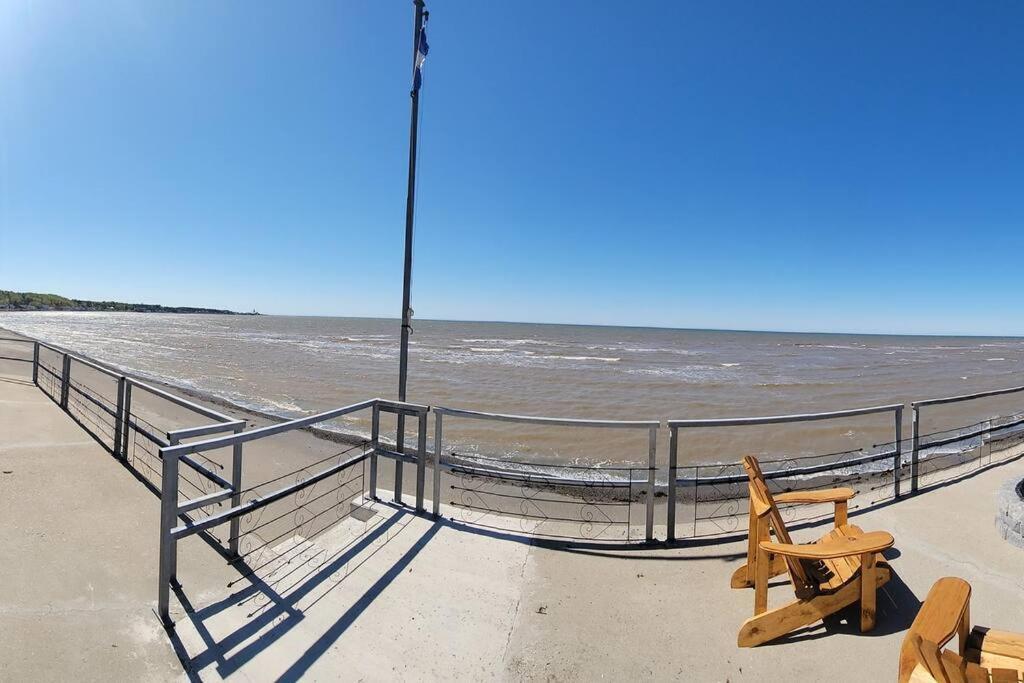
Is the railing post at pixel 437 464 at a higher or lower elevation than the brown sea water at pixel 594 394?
higher

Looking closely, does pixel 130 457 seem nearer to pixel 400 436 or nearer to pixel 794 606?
pixel 400 436

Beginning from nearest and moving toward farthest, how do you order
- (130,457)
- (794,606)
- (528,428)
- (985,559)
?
(794,606) < (985,559) < (130,457) < (528,428)

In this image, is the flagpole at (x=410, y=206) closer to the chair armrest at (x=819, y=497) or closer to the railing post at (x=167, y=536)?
the railing post at (x=167, y=536)

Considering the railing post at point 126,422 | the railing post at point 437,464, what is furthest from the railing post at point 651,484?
the railing post at point 126,422

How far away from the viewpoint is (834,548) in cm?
247

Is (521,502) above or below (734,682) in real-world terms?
below

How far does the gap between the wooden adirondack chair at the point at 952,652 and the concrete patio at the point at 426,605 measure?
51 cm

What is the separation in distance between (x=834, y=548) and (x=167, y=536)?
138 inches

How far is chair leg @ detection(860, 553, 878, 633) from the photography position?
103 inches

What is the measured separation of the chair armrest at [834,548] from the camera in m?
2.39

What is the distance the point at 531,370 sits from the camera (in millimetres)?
26781

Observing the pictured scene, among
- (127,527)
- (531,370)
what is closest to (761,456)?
(127,527)

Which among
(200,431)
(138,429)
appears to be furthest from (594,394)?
(200,431)

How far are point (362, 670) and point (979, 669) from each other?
2.57 meters
